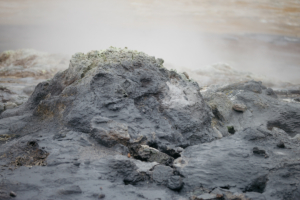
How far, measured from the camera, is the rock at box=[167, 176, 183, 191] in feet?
7.82

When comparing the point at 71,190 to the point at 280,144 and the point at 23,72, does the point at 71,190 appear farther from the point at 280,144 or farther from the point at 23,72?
the point at 23,72

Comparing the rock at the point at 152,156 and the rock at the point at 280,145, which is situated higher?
the rock at the point at 280,145

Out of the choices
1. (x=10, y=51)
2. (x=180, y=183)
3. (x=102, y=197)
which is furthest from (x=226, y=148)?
(x=10, y=51)

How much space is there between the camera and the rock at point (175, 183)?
238 centimetres

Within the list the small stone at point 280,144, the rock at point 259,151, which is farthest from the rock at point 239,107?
the rock at point 259,151

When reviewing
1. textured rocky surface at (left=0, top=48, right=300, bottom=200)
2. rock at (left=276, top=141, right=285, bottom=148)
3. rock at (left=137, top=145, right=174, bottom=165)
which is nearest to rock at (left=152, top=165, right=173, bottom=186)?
textured rocky surface at (left=0, top=48, right=300, bottom=200)

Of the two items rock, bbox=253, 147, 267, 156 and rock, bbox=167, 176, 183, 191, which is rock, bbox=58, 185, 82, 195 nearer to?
rock, bbox=167, 176, 183, 191

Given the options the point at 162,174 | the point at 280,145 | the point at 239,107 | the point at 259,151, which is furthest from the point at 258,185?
the point at 239,107

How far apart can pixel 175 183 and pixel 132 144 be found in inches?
30.7

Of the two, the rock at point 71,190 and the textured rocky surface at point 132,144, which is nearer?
the rock at point 71,190

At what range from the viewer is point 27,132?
10.8 ft

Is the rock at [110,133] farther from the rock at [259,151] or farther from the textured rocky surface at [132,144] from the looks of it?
the rock at [259,151]

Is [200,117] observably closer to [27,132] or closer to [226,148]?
[226,148]

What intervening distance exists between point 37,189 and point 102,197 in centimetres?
56
